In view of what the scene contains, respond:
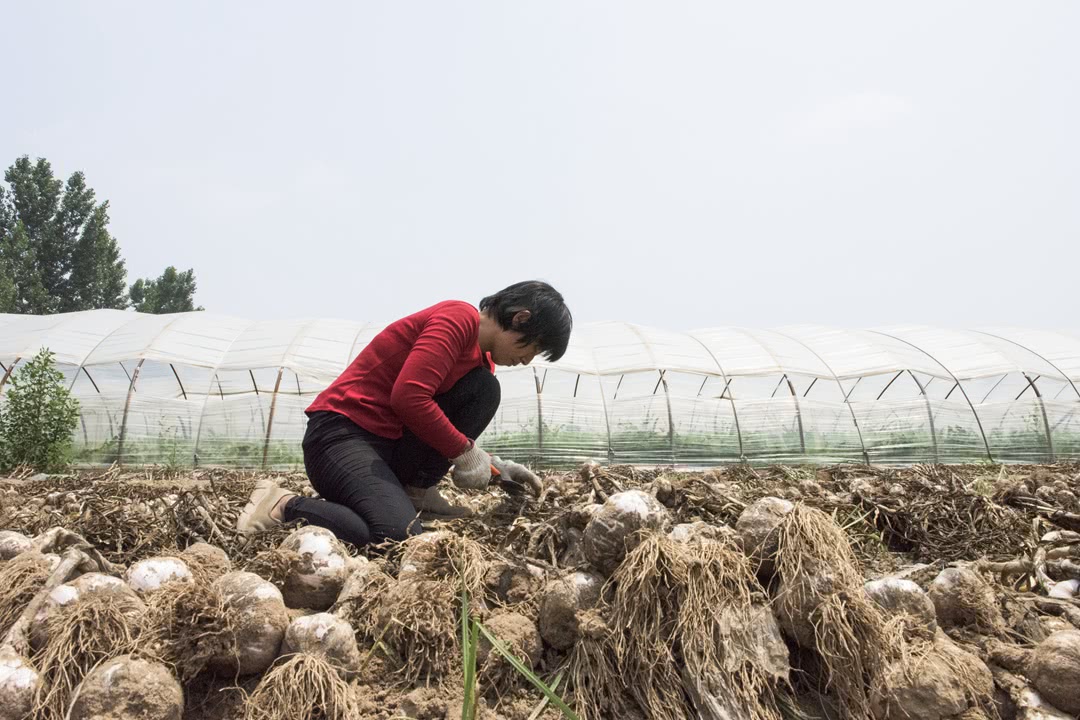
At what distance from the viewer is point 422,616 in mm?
1893

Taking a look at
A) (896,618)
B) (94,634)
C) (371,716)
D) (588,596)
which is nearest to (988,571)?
(896,618)

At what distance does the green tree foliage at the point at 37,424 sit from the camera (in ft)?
29.7

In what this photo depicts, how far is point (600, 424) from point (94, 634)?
9441 mm

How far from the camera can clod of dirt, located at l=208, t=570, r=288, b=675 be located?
1.82m

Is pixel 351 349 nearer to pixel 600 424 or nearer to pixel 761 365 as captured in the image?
pixel 600 424

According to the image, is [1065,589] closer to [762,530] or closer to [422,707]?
[762,530]

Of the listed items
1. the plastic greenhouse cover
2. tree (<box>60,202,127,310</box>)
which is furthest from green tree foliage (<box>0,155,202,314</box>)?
the plastic greenhouse cover

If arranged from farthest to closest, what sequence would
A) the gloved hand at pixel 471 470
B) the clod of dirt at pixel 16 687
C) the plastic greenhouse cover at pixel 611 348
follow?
the plastic greenhouse cover at pixel 611 348, the gloved hand at pixel 471 470, the clod of dirt at pixel 16 687

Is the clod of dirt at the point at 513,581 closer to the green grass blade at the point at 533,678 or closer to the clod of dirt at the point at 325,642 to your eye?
the green grass blade at the point at 533,678

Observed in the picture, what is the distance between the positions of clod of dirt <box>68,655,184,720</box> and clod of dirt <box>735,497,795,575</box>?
155cm

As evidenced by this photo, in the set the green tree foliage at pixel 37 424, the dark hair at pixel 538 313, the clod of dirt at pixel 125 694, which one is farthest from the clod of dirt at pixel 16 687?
the green tree foliage at pixel 37 424

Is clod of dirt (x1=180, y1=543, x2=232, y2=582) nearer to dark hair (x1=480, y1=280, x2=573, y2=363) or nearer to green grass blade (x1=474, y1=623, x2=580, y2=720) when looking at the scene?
green grass blade (x1=474, y1=623, x2=580, y2=720)

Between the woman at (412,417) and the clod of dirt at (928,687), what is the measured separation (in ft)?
5.39

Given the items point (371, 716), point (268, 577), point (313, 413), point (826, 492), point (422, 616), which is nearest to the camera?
point (371, 716)
